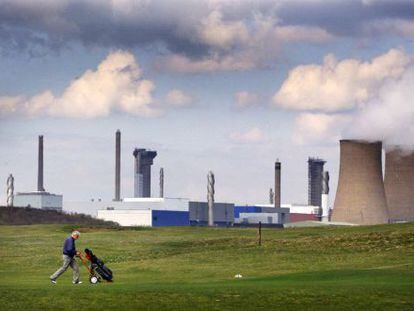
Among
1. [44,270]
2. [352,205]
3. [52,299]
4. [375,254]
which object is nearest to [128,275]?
[44,270]

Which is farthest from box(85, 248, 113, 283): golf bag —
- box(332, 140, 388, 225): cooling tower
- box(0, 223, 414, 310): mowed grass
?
box(332, 140, 388, 225): cooling tower

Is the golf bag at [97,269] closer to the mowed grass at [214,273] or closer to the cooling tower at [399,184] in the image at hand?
the mowed grass at [214,273]

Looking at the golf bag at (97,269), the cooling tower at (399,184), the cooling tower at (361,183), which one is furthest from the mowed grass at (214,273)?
the cooling tower at (399,184)

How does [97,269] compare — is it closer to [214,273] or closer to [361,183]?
[214,273]

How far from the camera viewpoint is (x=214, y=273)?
158ft

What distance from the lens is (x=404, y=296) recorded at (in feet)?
94.4

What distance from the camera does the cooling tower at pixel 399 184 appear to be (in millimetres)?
142875

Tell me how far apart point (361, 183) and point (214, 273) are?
81.8 meters

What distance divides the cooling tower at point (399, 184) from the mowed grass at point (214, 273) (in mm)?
42309

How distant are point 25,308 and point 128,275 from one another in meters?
22.0

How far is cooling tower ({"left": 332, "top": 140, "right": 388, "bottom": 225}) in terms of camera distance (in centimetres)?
12750

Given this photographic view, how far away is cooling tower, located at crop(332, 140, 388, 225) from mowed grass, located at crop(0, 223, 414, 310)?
25.7m

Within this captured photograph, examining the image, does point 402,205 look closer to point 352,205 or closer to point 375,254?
point 352,205

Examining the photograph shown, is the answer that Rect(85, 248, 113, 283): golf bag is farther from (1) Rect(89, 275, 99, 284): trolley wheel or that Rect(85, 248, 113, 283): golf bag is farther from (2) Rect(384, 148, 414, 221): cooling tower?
(2) Rect(384, 148, 414, 221): cooling tower
